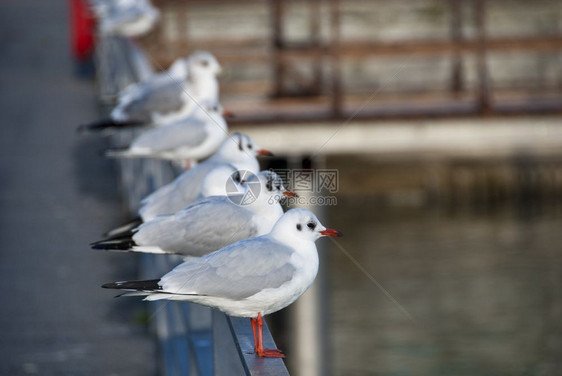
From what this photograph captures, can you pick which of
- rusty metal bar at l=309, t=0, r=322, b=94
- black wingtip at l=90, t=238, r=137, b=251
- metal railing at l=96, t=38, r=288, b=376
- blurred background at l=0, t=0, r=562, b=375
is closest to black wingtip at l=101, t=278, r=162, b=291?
metal railing at l=96, t=38, r=288, b=376

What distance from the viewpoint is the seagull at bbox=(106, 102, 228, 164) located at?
18.2ft

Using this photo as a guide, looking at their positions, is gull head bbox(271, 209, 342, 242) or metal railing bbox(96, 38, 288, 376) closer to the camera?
metal railing bbox(96, 38, 288, 376)

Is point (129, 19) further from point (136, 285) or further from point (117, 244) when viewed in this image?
point (136, 285)

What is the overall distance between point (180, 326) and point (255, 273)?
1.09m

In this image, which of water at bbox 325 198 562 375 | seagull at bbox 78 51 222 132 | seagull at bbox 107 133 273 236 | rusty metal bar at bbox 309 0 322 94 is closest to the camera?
seagull at bbox 107 133 273 236

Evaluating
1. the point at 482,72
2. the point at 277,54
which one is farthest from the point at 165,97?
the point at 482,72

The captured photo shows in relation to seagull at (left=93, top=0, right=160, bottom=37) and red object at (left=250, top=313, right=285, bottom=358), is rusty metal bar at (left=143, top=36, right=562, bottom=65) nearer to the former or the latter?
seagull at (left=93, top=0, right=160, bottom=37)

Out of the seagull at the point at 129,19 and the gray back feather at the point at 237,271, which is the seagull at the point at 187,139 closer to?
the gray back feather at the point at 237,271

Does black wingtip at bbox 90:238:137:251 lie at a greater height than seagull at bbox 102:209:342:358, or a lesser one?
lesser

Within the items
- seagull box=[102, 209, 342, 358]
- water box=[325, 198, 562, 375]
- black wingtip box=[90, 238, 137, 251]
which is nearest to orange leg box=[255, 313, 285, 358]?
seagull box=[102, 209, 342, 358]

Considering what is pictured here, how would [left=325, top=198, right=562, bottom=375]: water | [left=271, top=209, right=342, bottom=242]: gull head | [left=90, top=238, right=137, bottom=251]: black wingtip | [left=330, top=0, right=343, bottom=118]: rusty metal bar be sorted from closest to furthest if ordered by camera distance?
[left=271, top=209, right=342, bottom=242]: gull head, [left=90, top=238, right=137, bottom=251]: black wingtip, [left=330, top=0, right=343, bottom=118]: rusty metal bar, [left=325, top=198, right=562, bottom=375]: water

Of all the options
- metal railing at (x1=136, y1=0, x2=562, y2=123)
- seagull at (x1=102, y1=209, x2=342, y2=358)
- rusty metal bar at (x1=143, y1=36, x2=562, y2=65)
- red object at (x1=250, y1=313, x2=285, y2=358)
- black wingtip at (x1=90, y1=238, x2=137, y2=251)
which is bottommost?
metal railing at (x1=136, y1=0, x2=562, y2=123)

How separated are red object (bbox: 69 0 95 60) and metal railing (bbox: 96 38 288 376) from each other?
17.7 ft

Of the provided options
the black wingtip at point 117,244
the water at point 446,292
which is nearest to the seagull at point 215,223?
the black wingtip at point 117,244
